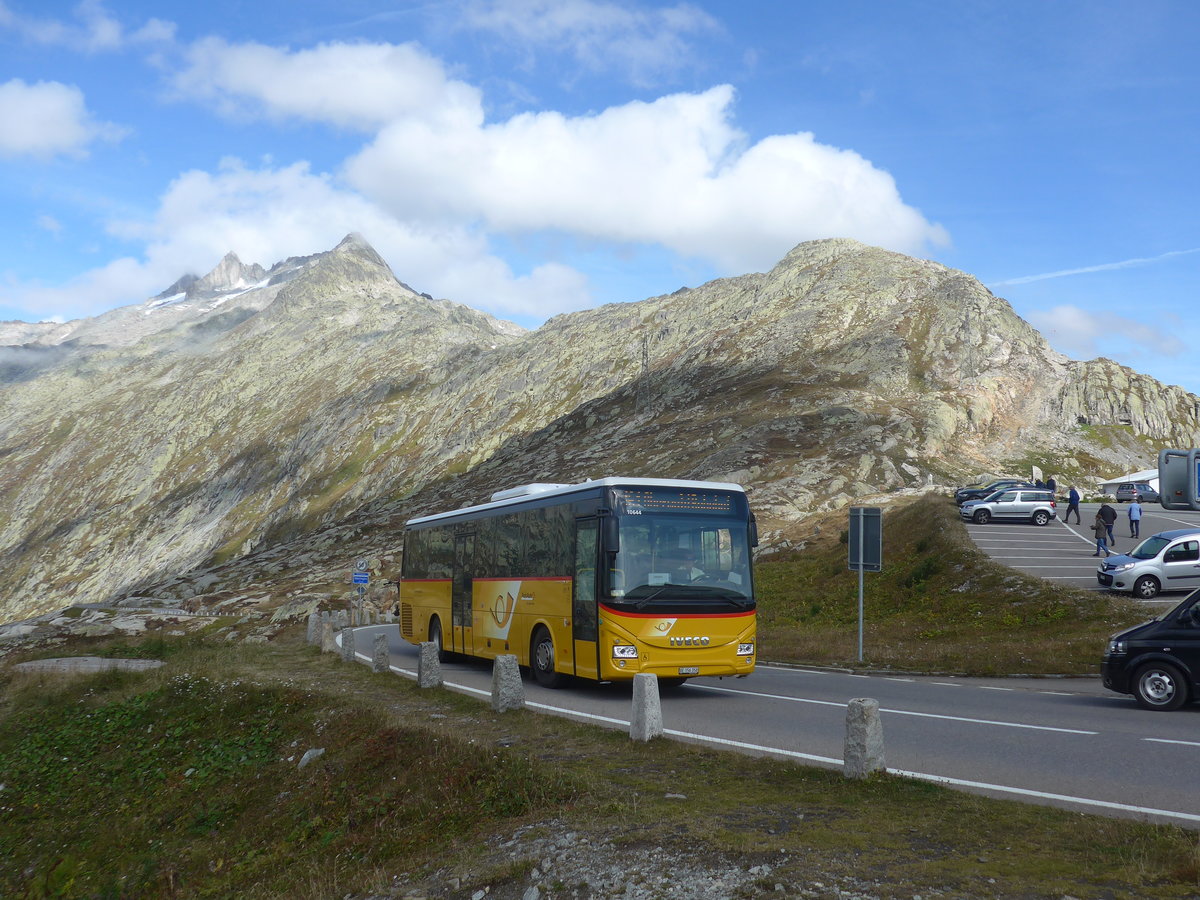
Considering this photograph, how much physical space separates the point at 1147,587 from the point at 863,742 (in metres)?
21.9

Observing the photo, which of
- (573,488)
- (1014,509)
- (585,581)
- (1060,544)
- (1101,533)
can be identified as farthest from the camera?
(1014,509)

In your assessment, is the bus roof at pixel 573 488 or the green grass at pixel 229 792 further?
the bus roof at pixel 573 488

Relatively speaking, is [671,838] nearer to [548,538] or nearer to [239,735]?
[548,538]

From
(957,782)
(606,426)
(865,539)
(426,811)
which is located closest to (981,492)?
(865,539)

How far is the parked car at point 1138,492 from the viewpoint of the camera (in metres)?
59.8

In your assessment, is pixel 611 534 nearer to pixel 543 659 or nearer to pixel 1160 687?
pixel 543 659

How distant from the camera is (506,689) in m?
14.0

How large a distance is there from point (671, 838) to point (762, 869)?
3.34 feet

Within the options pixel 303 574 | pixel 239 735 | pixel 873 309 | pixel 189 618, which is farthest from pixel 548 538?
Answer: pixel 873 309

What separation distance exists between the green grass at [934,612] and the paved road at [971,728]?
2408 millimetres

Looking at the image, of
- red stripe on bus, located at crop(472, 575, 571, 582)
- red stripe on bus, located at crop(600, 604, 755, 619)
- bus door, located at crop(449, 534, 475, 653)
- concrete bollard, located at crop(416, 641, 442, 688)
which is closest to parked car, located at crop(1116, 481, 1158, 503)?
bus door, located at crop(449, 534, 475, 653)

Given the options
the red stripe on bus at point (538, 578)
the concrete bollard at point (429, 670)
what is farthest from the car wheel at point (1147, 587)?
the concrete bollard at point (429, 670)

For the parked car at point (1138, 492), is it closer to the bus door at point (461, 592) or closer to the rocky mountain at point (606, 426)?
the rocky mountain at point (606, 426)

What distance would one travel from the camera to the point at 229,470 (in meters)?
164
